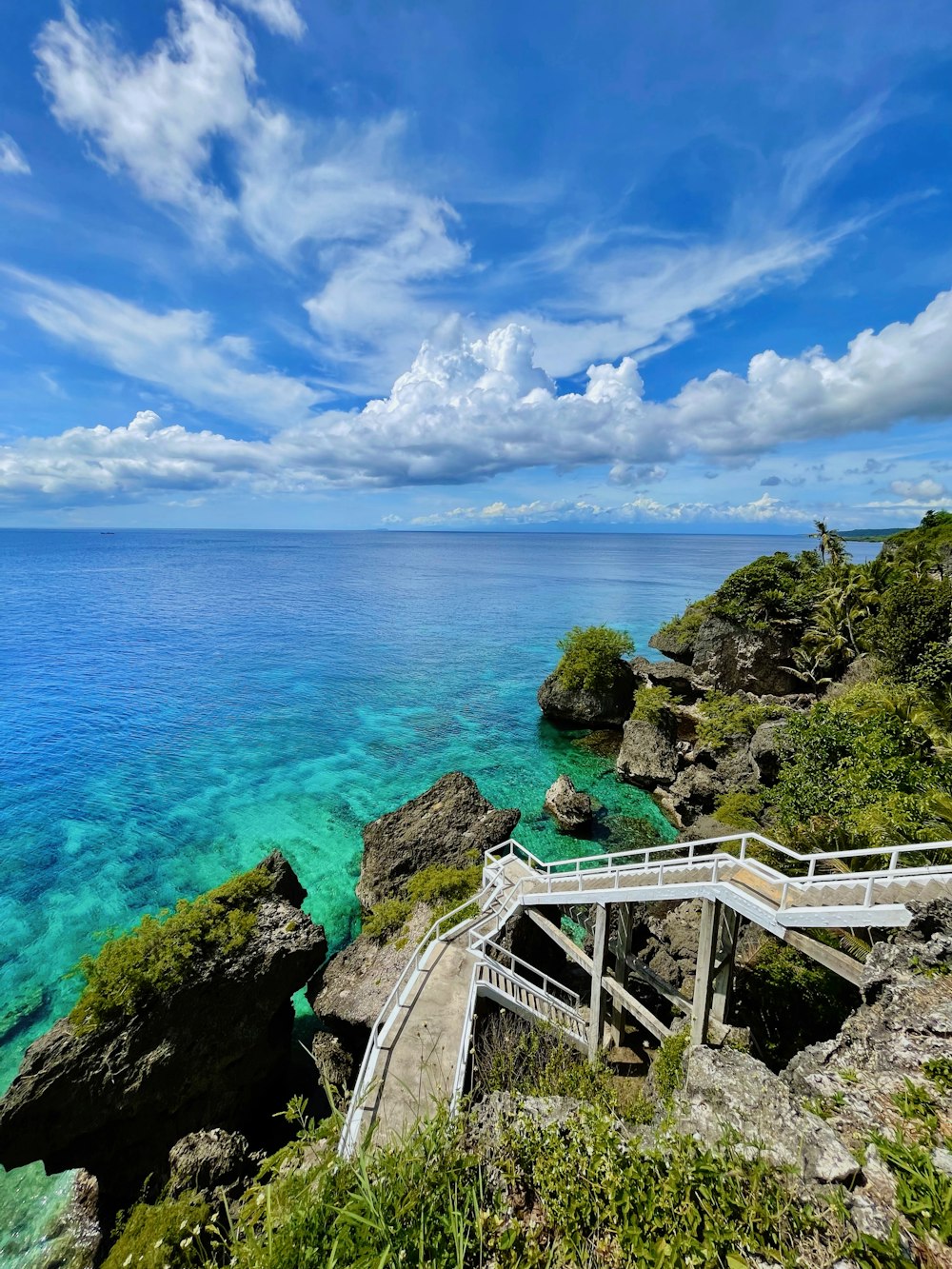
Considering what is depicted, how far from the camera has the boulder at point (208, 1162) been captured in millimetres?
12297

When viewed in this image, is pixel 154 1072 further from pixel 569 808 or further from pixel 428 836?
pixel 569 808

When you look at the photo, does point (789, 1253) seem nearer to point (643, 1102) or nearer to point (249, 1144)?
point (643, 1102)

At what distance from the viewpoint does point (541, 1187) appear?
6.81 meters

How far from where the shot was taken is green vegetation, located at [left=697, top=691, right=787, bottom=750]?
3244 centimetres

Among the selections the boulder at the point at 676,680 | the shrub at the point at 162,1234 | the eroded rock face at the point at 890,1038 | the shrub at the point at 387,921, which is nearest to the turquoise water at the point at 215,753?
the shrub at the point at 162,1234

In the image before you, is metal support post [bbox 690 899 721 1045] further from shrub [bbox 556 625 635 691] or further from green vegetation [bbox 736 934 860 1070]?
shrub [bbox 556 625 635 691]

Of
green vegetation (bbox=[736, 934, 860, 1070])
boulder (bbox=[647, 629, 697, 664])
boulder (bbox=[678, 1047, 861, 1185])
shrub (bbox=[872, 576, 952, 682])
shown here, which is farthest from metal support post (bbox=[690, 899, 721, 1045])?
boulder (bbox=[647, 629, 697, 664])

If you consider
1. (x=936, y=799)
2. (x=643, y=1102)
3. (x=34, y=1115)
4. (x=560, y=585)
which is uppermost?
(x=936, y=799)

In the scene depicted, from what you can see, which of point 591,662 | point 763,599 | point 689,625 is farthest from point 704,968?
point 689,625

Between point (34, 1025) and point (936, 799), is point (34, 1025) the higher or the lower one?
the lower one

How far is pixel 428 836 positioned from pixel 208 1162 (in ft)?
40.0

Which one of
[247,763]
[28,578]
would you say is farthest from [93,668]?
[28,578]

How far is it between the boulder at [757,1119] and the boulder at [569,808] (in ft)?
61.6

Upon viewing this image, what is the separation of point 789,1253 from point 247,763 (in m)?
35.1
